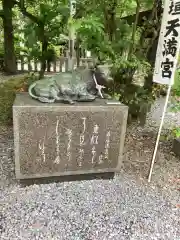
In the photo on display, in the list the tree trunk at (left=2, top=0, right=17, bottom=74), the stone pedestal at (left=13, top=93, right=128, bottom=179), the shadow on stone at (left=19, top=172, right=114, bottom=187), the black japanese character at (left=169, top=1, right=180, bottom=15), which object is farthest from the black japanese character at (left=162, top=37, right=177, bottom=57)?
the tree trunk at (left=2, top=0, right=17, bottom=74)

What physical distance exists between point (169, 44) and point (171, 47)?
0.15 feet

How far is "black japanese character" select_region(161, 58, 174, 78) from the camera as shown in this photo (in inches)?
123

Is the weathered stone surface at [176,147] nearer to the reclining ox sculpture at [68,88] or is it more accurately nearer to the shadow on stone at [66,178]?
the shadow on stone at [66,178]

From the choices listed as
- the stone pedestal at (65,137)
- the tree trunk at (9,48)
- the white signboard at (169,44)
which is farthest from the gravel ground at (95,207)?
the tree trunk at (9,48)

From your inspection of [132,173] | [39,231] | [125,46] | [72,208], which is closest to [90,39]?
[125,46]

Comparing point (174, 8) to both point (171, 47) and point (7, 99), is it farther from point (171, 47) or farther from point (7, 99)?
point (7, 99)

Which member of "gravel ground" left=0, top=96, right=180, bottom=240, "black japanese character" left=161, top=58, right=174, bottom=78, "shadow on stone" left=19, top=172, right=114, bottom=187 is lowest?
"gravel ground" left=0, top=96, right=180, bottom=240

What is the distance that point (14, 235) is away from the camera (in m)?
2.47

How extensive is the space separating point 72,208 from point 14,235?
26.9 inches

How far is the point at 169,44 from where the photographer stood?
3.10 meters

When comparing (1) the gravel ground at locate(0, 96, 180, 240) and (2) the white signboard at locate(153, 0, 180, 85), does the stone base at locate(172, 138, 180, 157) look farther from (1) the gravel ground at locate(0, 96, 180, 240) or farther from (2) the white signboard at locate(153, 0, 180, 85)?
(2) the white signboard at locate(153, 0, 180, 85)

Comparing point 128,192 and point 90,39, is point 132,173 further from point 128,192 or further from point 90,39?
point 90,39

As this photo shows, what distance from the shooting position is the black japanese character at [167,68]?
3.12 metres

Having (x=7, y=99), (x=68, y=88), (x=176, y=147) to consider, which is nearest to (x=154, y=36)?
(x=176, y=147)
